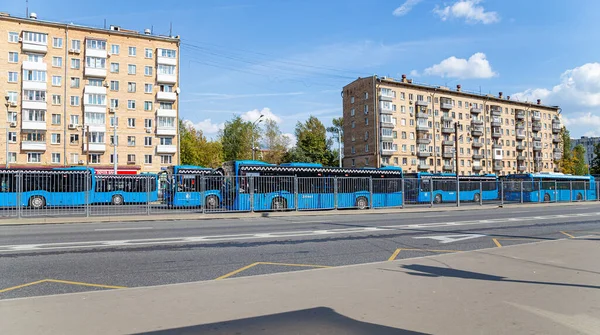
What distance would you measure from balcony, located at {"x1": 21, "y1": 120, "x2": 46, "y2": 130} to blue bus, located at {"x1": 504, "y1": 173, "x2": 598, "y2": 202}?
5133 centimetres

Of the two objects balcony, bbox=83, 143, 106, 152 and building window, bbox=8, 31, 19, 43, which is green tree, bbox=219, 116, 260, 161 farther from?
building window, bbox=8, 31, 19, 43

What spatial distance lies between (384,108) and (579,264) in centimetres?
6837

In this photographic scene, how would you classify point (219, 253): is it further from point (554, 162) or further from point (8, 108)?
point (554, 162)

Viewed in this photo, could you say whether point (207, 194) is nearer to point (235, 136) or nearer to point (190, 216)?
point (190, 216)

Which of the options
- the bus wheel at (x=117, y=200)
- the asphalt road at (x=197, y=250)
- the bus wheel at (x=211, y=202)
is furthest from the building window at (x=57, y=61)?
the asphalt road at (x=197, y=250)

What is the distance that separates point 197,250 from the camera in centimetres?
991

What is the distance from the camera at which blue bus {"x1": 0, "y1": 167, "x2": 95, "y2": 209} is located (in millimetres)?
17625

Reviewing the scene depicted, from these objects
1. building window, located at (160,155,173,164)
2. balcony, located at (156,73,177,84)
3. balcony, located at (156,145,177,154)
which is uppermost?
balcony, located at (156,73,177,84)

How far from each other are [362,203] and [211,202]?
9.10 m

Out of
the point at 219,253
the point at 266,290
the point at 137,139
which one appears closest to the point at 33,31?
the point at 137,139

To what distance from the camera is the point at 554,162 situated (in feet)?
323

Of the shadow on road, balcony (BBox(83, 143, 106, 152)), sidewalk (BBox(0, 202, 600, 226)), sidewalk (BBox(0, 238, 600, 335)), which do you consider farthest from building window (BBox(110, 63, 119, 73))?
the shadow on road

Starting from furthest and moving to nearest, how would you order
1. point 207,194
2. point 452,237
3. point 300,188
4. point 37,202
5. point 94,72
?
1. point 94,72
2. point 300,188
3. point 207,194
4. point 37,202
5. point 452,237

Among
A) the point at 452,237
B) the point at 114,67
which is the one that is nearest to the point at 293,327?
the point at 452,237
